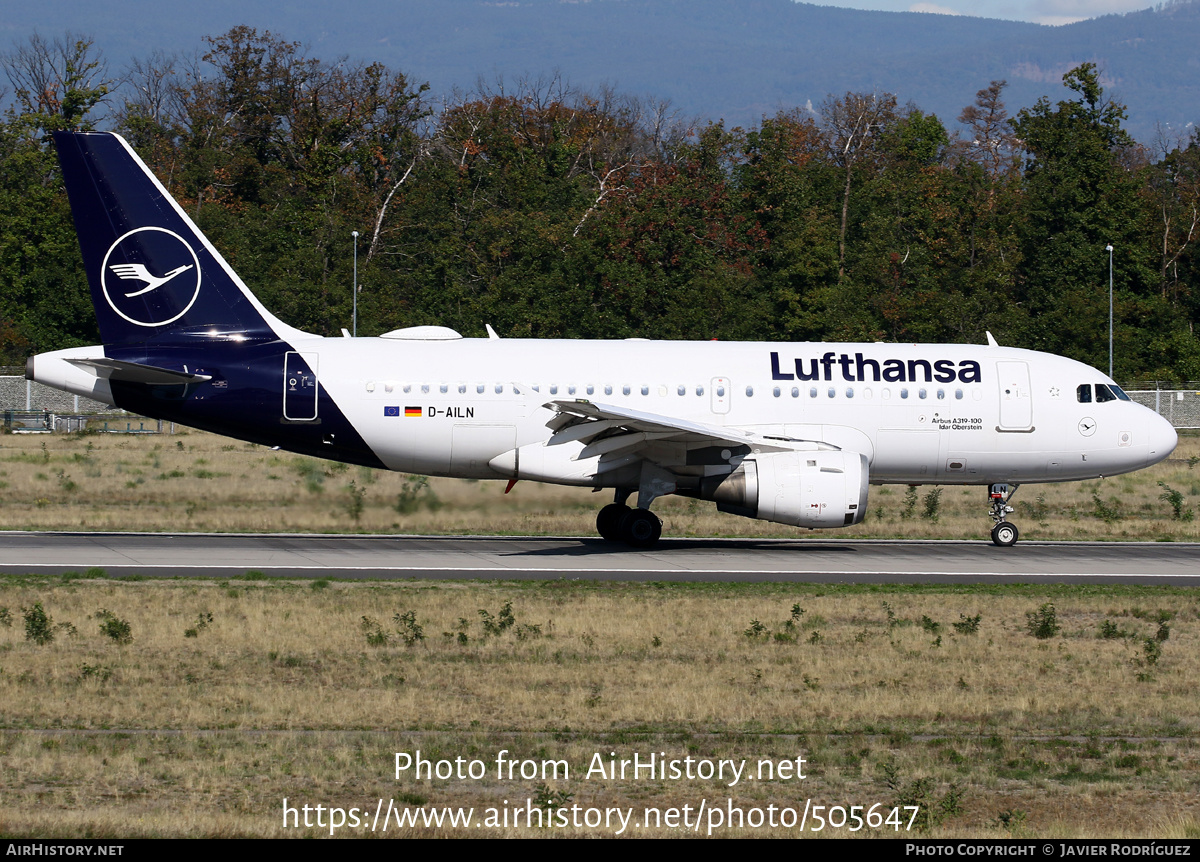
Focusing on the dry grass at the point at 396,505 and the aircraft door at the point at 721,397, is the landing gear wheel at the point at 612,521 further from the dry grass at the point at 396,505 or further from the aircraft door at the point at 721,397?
the aircraft door at the point at 721,397

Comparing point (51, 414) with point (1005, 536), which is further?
point (51, 414)

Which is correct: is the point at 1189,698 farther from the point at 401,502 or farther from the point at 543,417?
the point at 401,502

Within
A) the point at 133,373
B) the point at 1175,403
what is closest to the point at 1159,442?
the point at 133,373

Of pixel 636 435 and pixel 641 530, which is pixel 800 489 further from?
pixel 641 530

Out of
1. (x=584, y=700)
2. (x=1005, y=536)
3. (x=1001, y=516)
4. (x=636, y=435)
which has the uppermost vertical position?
(x=636, y=435)

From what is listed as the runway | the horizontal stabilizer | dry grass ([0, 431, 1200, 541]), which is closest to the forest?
dry grass ([0, 431, 1200, 541])

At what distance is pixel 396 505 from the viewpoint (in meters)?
29.9

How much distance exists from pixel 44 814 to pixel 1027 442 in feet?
76.2

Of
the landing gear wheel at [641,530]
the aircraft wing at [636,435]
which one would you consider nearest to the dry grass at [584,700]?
the aircraft wing at [636,435]

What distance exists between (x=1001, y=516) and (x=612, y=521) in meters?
8.62

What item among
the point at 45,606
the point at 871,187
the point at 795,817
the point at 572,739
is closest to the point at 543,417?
the point at 45,606

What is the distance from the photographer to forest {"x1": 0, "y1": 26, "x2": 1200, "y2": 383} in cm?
6869

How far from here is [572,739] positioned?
43.7ft

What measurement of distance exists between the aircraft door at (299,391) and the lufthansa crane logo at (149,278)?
2.52 meters
